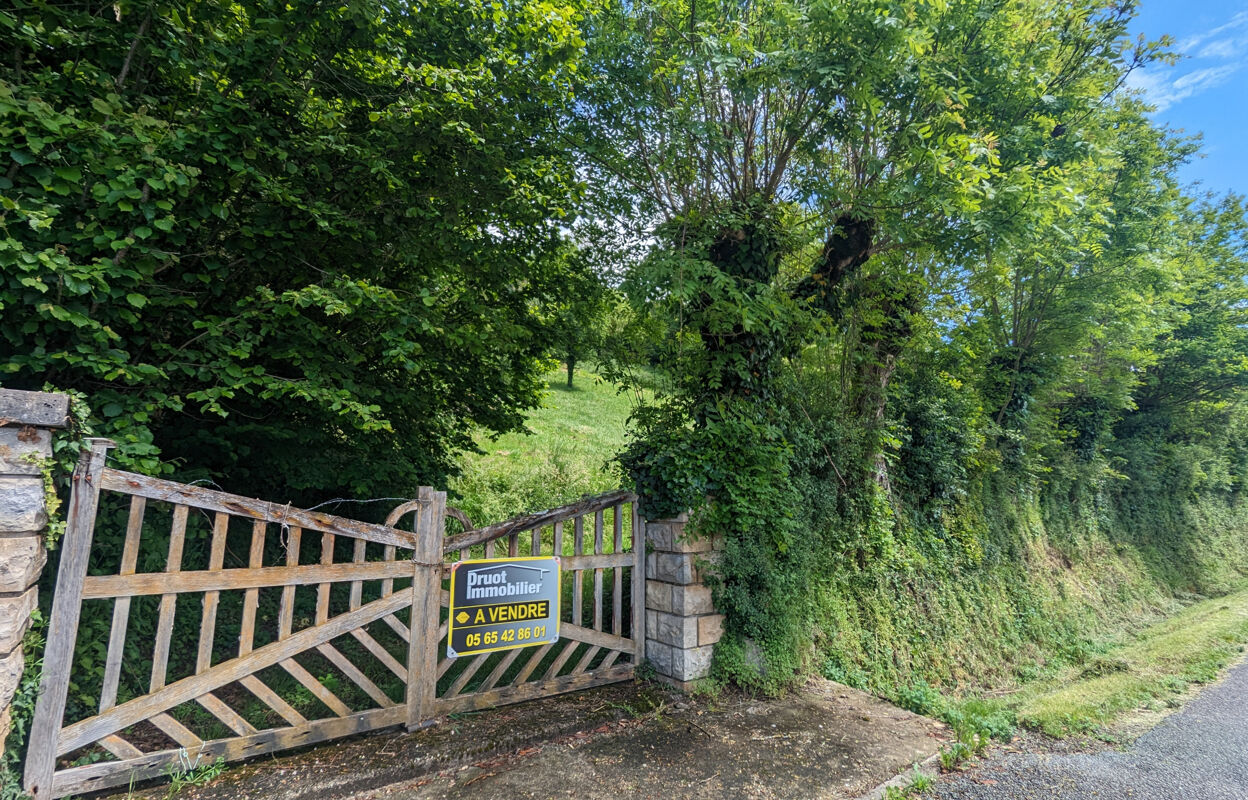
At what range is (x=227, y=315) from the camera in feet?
14.7

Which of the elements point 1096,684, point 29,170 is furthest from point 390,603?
point 1096,684

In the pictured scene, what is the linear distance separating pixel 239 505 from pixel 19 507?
95 centimetres

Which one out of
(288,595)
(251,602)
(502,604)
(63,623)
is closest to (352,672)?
(288,595)

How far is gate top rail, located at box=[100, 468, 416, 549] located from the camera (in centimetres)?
318

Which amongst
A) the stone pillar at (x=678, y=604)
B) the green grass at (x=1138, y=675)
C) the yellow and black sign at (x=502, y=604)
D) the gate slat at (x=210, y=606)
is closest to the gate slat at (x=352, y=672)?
the yellow and black sign at (x=502, y=604)

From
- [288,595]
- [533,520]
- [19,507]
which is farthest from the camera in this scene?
[533,520]

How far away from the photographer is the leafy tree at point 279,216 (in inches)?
130

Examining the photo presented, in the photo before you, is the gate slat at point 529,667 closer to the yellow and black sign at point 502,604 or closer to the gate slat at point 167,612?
the yellow and black sign at point 502,604

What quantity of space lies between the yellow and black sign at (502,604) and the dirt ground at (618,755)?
0.59m

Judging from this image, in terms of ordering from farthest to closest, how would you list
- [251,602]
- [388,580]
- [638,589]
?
[638,589]
[388,580]
[251,602]

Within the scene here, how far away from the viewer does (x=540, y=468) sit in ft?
34.8

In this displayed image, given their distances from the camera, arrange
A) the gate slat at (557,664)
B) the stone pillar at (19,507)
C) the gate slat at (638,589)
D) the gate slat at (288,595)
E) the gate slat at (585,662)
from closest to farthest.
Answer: the stone pillar at (19,507)
the gate slat at (288,595)
the gate slat at (557,664)
the gate slat at (585,662)
the gate slat at (638,589)

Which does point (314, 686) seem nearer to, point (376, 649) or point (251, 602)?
point (376, 649)

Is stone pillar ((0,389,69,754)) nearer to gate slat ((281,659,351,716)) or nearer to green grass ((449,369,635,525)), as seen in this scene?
gate slat ((281,659,351,716))
